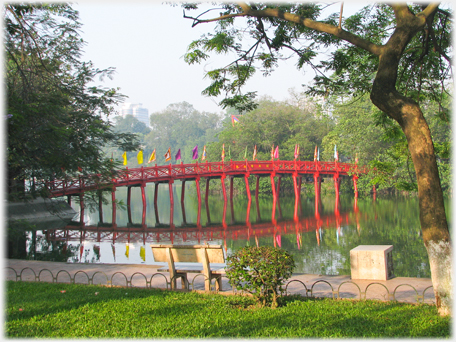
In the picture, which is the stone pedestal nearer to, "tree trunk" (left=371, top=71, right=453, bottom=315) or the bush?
"tree trunk" (left=371, top=71, right=453, bottom=315)

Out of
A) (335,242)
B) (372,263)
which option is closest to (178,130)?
(335,242)

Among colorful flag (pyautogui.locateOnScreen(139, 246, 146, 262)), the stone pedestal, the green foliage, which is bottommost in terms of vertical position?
colorful flag (pyautogui.locateOnScreen(139, 246, 146, 262))

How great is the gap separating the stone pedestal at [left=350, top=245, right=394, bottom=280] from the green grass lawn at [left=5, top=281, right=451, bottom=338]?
1.61 metres

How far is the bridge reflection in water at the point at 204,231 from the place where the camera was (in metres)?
16.4

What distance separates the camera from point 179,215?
85.8 feet

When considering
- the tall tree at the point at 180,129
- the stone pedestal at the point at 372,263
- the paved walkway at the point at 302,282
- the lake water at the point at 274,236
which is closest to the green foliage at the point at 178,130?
the tall tree at the point at 180,129

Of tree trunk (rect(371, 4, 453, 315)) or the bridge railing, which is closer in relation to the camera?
tree trunk (rect(371, 4, 453, 315))

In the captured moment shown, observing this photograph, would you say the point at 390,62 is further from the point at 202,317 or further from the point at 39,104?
the point at 39,104

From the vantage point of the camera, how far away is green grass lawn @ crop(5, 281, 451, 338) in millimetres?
4094

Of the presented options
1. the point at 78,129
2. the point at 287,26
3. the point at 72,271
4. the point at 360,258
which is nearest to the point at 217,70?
the point at 287,26

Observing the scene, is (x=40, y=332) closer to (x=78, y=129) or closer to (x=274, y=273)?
(x=274, y=273)

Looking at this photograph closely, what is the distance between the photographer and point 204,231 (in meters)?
18.8

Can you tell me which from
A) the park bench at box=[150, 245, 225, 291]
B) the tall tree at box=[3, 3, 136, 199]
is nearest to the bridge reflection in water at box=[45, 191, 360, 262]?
the tall tree at box=[3, 3, 136, 199]

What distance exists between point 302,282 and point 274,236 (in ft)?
35.0
